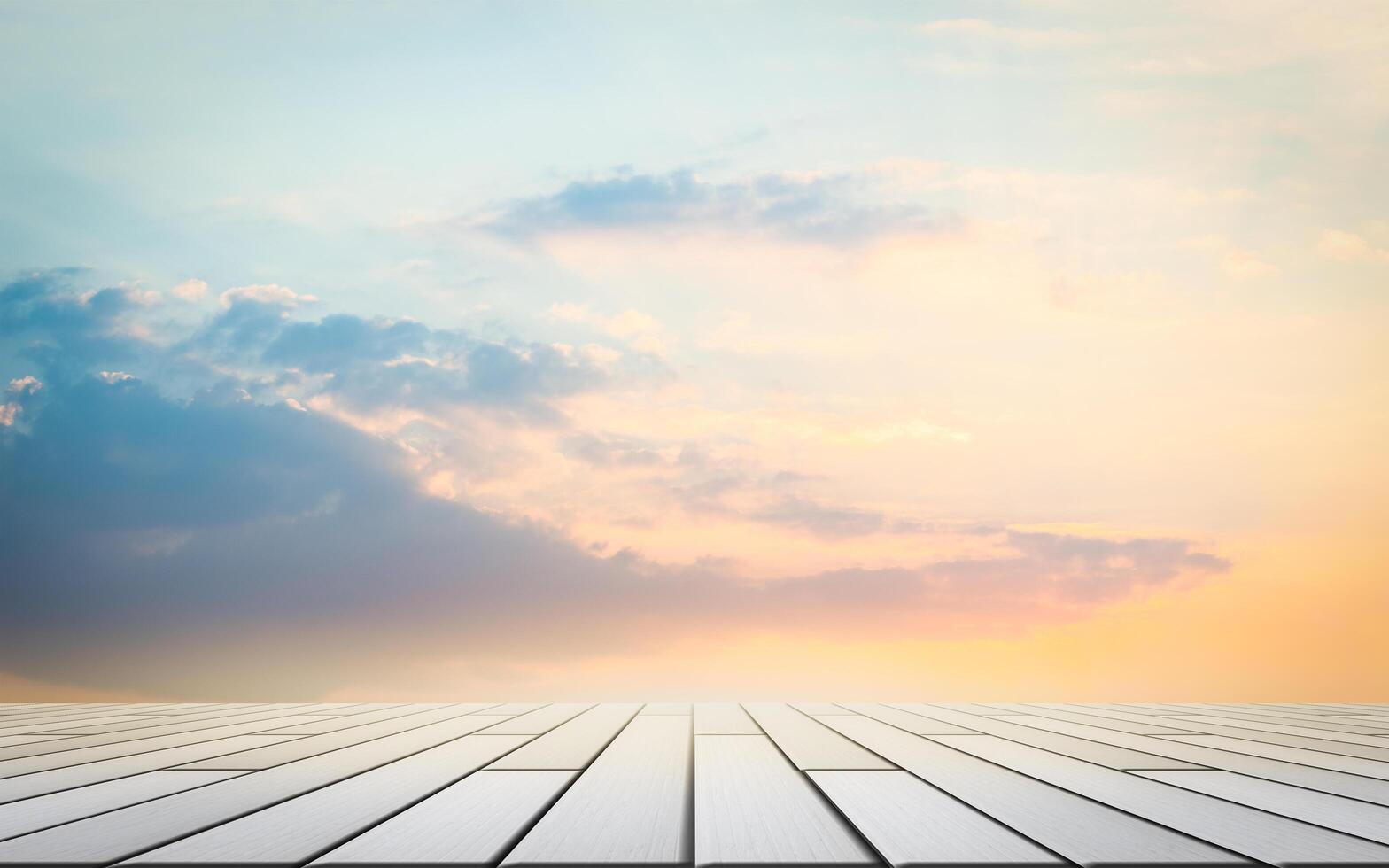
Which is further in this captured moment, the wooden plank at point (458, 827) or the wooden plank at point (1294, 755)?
the wooden plank at point (1294, 755)

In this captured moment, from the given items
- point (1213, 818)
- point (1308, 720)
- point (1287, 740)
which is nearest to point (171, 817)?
point (1213, 818)

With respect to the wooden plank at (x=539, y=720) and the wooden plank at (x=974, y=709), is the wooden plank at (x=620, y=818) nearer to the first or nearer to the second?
the wooden plank at (x=539, y=720)

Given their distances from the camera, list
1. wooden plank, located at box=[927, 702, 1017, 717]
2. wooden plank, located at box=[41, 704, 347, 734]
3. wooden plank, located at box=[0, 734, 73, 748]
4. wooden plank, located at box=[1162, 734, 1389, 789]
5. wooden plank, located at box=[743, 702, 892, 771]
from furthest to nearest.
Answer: wooden plank, located at box=[927, 702, 1017, 717] → wooden plank, located at box=[41, 704, 347, 734] → wooden plank, located at box=[0, 734, 73, 748] → wooden plank, located at box=[1162, 734, 1389, 789] → wooden plank, located at box=[743, 702, 892, 771]

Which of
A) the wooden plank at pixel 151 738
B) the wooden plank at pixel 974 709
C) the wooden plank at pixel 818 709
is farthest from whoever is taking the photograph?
the wooden plank at pixel 974 709

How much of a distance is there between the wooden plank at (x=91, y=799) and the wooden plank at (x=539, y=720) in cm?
135

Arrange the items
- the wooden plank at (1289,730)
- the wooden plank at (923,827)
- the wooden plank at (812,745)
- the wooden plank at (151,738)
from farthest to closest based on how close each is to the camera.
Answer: the wooden plank at (1289,730)
the wooden plank at (151,738)
the wooden plank at (812,745)
the wooden plank at (923,827)

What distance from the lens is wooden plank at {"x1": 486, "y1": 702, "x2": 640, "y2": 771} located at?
2252mm

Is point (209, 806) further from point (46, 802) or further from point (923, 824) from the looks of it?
point (923, 824)

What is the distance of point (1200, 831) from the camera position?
143cm

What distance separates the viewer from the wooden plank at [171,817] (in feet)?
4.24

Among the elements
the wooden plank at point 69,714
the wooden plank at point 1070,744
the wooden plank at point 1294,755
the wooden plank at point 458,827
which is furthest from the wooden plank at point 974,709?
the wooden plank at point 69,714

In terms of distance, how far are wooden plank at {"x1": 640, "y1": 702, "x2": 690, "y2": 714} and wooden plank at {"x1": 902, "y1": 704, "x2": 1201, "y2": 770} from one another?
4.87 feet

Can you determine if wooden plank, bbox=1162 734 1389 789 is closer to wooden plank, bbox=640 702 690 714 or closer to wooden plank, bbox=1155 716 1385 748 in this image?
wooden plank, bbox=1155 716 1385 748

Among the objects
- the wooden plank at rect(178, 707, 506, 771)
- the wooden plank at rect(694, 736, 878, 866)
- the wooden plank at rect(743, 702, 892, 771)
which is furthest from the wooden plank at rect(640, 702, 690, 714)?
the wooden plank at rect(694, 736, 878, 866)
